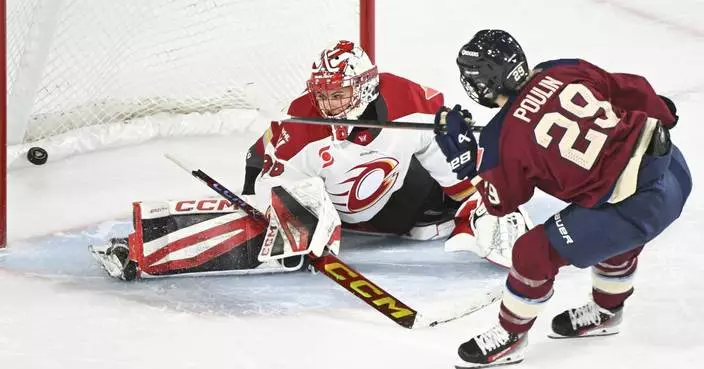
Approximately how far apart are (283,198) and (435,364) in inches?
29.3

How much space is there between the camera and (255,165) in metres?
3.65

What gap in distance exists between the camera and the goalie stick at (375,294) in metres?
2.99

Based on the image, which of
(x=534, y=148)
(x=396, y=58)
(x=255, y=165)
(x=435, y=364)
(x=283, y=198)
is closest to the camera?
(x=534, y=148)

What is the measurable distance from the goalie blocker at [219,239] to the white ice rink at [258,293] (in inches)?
1.5

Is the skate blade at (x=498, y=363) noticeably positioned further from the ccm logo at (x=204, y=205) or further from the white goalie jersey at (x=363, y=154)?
the ccm logo at (x=204, y=205)

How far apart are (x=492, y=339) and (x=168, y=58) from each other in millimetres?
1824

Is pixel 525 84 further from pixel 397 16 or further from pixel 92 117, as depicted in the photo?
pixel 397 16

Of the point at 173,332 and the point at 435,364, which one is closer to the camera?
the point at 435,364

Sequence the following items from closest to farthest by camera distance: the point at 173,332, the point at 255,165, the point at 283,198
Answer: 1. the point at 173,332
2. the point at 283,198
3. the point at 255,165

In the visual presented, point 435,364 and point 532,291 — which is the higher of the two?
point 532,291

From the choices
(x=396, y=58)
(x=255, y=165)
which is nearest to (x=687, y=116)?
(x=396, y=58)

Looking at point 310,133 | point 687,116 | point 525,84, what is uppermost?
point 525,84

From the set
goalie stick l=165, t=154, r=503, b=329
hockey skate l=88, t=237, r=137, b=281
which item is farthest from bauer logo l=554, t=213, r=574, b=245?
hockey skate l=88, t=237, r=137, b=281

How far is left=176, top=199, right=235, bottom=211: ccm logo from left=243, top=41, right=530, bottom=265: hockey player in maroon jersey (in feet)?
0.31
